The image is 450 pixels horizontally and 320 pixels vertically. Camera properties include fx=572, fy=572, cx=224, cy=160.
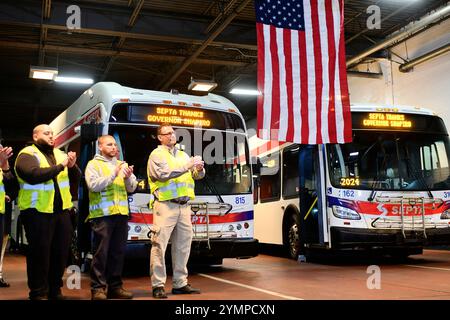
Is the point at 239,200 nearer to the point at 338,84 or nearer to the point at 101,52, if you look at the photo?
the point at 338,84

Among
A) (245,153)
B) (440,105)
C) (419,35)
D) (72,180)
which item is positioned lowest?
(72,180)

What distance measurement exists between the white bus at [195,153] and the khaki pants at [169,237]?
6.24 feet

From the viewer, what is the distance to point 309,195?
11.3 m

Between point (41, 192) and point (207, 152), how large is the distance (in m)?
3.85

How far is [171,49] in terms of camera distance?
18.4 meters

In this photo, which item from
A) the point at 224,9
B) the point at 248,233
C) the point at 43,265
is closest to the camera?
the point at 43,265

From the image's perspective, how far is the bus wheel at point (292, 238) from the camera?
12.1m

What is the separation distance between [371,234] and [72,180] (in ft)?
18.2

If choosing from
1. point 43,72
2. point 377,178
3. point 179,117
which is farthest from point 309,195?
point 43,72

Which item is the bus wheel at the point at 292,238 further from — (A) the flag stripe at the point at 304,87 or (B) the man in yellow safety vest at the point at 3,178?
(B) the man in yellow safety vest at the point at 3,178

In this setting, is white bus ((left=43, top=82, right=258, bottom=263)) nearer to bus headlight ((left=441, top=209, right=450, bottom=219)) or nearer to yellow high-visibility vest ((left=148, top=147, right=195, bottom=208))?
yellow high-visibility vest ((left=148, top=147, right=195, bottom=208))

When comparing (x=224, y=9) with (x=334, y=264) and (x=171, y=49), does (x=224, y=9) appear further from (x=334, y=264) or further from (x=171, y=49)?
(x=334, y=264)

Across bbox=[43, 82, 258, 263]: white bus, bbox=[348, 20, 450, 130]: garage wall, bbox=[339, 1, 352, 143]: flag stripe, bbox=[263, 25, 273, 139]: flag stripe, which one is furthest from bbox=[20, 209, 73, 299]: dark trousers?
bbox=[348, 20, 450, 130]: garage wall
